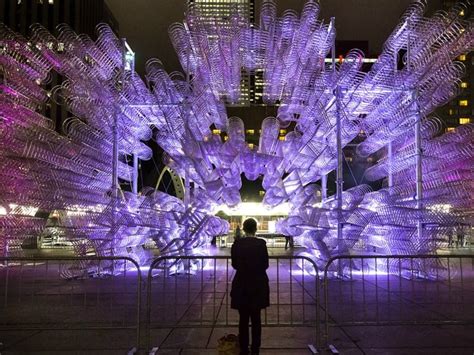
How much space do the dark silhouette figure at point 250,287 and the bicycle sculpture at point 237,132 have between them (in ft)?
24.7

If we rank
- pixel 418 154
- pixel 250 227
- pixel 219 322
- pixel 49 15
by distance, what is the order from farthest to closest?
pixel 49 15 < pixel 418 154 < pixel 219 322 < pixel 250 227

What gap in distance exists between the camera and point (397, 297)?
10.9 meters

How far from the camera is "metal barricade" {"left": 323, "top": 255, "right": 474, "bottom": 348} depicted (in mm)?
7824

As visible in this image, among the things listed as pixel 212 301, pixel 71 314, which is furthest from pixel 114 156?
pixel 71 314

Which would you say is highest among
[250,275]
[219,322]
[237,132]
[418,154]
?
[237,132]

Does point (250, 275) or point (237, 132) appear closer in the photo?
point (250, 275)

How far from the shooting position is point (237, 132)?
14.9 m

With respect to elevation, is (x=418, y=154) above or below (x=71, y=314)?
above

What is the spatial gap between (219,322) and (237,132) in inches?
289

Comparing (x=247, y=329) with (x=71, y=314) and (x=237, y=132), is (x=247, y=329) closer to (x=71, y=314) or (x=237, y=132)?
(x=71, y=314)

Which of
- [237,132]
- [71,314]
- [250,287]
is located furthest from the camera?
[237,132]

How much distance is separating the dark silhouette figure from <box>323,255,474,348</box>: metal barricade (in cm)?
110

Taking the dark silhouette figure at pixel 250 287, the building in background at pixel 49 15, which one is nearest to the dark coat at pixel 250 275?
the dark silhouette figure at pixel 250 287

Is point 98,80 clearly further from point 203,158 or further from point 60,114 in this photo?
point 60,114
